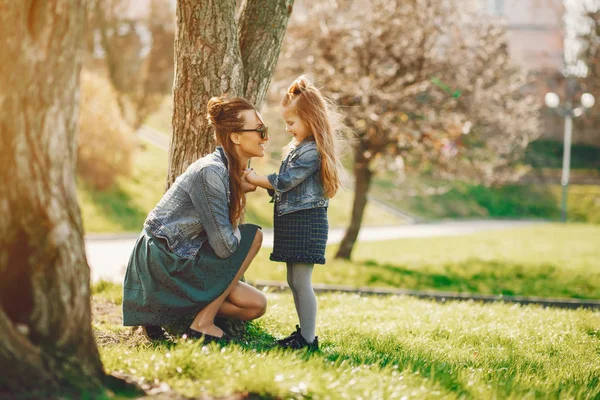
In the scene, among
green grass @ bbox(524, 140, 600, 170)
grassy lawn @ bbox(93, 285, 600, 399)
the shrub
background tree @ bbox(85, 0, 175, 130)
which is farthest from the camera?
green grass @ bbox(524, 140, 600, 170)

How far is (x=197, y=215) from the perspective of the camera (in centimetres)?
430

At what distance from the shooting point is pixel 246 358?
360 cm

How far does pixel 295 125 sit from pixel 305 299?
1.20m

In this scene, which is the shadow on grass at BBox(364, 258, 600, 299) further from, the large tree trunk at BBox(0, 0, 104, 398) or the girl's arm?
the large tree trunk at BBox(0, 0, 104, 398)

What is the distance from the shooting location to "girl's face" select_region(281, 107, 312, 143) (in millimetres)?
4668

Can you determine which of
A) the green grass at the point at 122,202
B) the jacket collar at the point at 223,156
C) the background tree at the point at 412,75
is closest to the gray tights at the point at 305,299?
the jacket collar at the point at 223,156

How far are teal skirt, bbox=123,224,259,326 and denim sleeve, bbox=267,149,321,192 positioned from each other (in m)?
0.59

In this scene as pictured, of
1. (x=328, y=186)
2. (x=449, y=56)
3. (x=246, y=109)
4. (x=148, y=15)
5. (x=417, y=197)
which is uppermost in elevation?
(x=148, y=15)

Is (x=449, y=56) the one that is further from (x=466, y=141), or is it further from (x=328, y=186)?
(x=328, y=186)

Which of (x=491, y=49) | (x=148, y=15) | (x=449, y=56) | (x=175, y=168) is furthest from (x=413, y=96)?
(x=148, y=15)

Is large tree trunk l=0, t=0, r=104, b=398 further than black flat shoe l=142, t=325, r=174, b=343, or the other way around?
black flat shoe l=142, t=325, r=174, b=343

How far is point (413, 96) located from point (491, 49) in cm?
193

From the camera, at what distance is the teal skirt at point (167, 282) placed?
4234mm

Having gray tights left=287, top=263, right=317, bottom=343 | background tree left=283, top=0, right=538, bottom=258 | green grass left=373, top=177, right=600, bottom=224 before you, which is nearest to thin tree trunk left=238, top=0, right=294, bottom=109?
gray tights left=287, top=263, right=317, bottom=343
